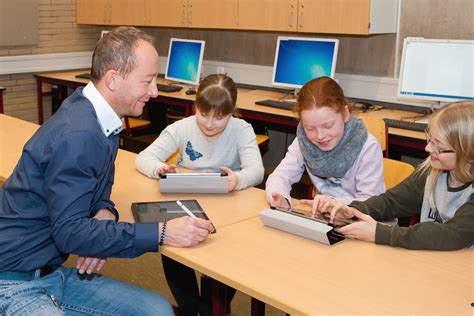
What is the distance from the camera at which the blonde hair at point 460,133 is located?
167cm

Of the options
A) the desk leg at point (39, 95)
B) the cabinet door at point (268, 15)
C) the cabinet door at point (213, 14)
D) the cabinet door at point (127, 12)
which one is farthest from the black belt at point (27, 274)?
the desk leg at point (39, 95)

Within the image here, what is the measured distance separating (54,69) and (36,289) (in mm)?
4815

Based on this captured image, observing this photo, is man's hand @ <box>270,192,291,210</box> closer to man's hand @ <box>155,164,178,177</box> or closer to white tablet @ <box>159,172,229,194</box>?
white tablet @ <box>159,172,229,194</box>

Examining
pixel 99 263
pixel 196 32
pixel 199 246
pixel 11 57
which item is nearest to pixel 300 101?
pixel 199 246

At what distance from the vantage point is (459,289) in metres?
1.42

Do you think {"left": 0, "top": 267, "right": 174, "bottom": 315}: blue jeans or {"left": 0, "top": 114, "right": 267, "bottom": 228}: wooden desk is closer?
{"left": 0, "top": 267, "right": 174, "bottom": 315}: blue jeans

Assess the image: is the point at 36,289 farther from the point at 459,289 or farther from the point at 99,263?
the point at 459,289

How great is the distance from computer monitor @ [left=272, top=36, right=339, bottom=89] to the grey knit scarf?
2.11 metres

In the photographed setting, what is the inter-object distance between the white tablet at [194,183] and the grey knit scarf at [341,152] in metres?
0.34

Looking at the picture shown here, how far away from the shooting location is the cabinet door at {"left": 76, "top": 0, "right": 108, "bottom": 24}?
19.4ft

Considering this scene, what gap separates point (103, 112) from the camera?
1716 millimetres

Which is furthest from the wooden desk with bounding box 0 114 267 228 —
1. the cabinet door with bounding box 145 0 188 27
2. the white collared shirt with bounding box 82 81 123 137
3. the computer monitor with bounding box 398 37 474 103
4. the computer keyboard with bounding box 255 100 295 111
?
the cabinet door with bounding box 145 0 188 27

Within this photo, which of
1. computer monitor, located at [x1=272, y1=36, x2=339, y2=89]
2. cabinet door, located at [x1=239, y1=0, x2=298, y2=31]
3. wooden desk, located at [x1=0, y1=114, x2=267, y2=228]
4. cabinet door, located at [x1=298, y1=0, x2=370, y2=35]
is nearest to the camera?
wooden desk, located at [x1=0, y1=114, x2=267, y2=228]

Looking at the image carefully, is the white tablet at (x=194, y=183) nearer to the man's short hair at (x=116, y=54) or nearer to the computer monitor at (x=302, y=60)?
the man's short hair at (x=116, y=54)
